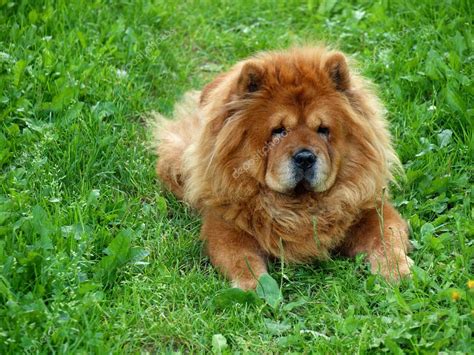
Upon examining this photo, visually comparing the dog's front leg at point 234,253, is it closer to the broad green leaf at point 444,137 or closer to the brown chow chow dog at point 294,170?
the brown chow chow dog at point 294,170

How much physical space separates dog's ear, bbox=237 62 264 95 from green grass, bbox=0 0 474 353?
114 cm

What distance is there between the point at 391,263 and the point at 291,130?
1.01 meters

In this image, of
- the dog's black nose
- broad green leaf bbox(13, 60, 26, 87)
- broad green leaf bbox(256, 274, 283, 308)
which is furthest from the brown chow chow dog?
broad green leaf bbox(13, 60, 26, 87)

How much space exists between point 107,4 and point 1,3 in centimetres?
112

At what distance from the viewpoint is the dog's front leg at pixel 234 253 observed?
4.87 m

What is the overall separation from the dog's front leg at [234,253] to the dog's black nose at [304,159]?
0.65m

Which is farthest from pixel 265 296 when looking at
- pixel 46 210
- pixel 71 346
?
pixel 46 210

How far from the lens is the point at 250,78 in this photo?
4.91 m

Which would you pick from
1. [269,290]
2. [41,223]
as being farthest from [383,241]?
[41,223]

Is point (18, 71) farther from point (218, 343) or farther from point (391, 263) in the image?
point (391, 263)

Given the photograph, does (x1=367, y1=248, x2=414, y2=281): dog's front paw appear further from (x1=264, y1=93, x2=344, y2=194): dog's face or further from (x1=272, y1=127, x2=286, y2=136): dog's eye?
(x1=272, y1=127, x2=286, y2=136): dog's eye

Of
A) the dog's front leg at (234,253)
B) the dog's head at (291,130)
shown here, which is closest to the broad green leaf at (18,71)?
the dog's head at (291,130)

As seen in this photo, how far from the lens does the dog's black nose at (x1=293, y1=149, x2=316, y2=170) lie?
475cm

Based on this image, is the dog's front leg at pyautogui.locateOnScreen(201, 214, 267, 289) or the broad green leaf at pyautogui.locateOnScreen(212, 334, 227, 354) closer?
the broad green leaf at pyautogui.locateOnScreen(212, 334, 227, 354)
